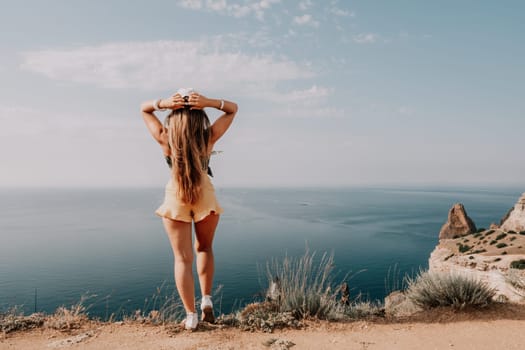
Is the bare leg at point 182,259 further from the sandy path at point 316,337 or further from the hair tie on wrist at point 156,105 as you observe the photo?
the hair tie on wrist at point 156,105

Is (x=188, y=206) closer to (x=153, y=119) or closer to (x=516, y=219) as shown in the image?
(x=153, y=119)

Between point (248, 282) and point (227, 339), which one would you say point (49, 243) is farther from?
point (227, 339)

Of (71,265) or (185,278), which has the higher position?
(185,278)

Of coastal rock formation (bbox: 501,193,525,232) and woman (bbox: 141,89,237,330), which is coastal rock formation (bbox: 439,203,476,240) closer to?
coastal rock formation (bbox: 501,193,525,232)

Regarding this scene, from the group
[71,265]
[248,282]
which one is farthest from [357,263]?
[71,265]

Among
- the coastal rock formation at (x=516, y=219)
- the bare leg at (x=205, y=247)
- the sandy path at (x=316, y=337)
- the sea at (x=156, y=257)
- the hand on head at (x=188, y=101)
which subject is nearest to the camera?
the sandy path at (x=316, y=337)

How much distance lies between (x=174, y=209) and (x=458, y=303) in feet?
11.1

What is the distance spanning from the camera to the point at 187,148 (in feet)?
10.3

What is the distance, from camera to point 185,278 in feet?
10.9

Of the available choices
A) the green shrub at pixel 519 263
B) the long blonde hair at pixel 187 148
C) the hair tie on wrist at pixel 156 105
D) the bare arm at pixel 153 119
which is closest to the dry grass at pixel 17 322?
the long blonde hair at pixel 187 148

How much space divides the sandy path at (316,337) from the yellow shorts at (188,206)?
44.1 inches

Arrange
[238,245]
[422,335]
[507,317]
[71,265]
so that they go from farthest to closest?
[238,245], [71,265], [507,317], [422,335]

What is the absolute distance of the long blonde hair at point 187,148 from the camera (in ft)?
10.3

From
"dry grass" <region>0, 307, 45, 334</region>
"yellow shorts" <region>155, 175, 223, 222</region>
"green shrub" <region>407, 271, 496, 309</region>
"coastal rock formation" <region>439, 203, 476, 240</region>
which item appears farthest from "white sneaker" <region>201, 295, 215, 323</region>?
"coastal rock formation" <region>439, 203, 476, 240</region>
